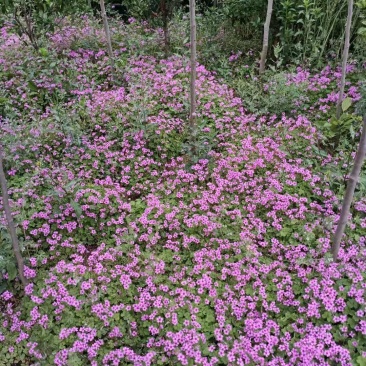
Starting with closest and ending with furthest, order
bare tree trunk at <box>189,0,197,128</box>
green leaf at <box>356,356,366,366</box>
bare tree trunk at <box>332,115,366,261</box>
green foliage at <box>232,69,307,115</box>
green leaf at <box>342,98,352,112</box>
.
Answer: green leaf at <box>356,356,366,366</box> → bare tree trunk at <box>332,115,366,261</box> → bare tree trunk at <box>189,0,197,128</box> → green leaf at <box>342,98,352,112</box> → green foliage at <box>232,69,307,115</box>

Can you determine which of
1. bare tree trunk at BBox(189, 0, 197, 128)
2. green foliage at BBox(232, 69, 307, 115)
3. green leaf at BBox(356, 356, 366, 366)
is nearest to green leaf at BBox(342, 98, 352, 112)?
green foliage at BBox(232, 69, 307, 115)

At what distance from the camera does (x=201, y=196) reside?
3.96 metres

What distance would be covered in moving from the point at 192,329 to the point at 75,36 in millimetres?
6024

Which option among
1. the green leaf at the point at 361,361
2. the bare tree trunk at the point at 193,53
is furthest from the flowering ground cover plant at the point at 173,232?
the bare tree trunk at the point at 193,53

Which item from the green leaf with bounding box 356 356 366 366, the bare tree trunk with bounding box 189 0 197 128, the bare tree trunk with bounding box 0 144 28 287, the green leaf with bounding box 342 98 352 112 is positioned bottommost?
the green leaf with bounding box 356 356 366 366

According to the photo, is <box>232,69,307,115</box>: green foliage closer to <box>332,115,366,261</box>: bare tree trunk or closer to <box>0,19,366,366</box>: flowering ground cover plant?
<box>0,19,366,366</box>: flowering ground cover plant

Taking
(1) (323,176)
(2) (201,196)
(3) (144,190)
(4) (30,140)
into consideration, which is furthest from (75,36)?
(1) (323,176)

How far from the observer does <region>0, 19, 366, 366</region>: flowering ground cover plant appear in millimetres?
2859

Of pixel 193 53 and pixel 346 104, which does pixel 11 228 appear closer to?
pixel 193 53

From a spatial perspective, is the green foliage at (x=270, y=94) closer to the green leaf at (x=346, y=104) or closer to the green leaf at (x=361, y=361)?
the green leaf at (x=346, y=104)

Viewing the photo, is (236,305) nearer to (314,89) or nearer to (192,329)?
(192,329)

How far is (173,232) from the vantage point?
3670 millimetres

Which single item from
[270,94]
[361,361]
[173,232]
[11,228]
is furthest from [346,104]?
[11,228]

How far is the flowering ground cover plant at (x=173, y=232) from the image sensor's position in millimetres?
2859
